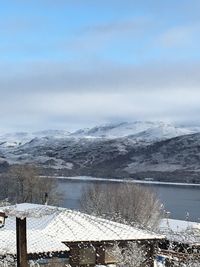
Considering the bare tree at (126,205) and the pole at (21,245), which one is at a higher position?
the pole at (21,245)

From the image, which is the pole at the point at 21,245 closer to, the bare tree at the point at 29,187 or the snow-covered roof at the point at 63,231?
the snow-covered roof at the point at 63,231

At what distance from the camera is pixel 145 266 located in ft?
74.9

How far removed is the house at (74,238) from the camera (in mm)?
23530

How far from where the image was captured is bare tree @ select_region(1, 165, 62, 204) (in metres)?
63.7

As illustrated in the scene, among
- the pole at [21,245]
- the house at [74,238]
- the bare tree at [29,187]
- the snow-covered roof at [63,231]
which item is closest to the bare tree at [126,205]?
the bare tree at [29,187]

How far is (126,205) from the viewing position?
52781mm

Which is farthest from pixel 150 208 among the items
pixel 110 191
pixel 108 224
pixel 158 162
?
pixel 158 162

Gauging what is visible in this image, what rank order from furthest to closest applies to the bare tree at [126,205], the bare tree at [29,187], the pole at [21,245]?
the bare tree at [29,187] < the bare tree at [126,205] < the pole at [21,245]

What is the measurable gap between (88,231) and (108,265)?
2.35m

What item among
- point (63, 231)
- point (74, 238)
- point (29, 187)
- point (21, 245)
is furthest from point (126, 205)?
point (21, 245)

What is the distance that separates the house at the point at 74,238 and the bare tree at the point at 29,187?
114ft

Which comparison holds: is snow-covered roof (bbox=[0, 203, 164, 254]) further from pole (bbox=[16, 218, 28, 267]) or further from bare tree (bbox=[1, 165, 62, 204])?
bare tree (bbox=[1, 165, 62, 204])

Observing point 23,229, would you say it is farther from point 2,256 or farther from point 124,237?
point 124,237

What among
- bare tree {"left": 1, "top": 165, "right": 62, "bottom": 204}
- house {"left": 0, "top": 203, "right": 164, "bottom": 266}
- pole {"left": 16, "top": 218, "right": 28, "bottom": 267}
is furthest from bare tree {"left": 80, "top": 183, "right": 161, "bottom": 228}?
pole {"left": 16, "top": 218, "right": 28, "bottom": 267}
